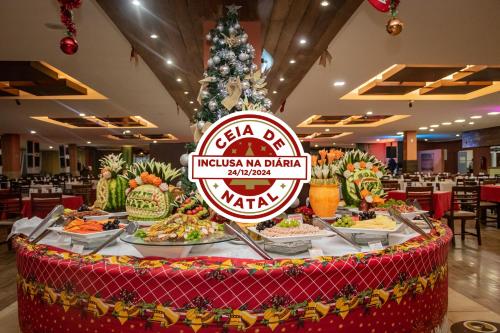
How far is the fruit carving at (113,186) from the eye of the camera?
250 cm

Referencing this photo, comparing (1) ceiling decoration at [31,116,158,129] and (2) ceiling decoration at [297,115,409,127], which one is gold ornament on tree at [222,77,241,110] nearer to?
(1) ceiling decoration at [31,116,158,129]

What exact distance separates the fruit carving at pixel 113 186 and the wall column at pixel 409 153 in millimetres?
17741

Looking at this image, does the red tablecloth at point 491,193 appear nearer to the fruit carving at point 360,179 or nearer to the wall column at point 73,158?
the fruit carving at point 360,179

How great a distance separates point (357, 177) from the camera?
2.48 meters

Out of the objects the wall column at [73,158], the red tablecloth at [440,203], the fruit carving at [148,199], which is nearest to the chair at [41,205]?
the fruit carving at [148,199]

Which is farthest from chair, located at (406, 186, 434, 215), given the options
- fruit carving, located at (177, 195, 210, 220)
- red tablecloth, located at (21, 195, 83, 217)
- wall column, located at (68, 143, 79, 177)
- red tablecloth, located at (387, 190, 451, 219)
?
wall column, located at (68, 143, 79, 177)

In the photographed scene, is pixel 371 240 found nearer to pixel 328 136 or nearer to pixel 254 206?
pixel 254 206

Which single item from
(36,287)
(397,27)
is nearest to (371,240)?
(36,287)

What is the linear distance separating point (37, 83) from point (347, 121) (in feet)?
38.8

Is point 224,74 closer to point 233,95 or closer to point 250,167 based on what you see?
point 233,95

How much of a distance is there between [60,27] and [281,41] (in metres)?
2.87

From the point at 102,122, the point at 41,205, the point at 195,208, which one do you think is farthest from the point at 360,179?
the point at 102,122

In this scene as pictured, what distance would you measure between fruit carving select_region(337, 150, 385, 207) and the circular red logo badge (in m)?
1.30

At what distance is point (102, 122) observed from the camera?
15547 millimetres
